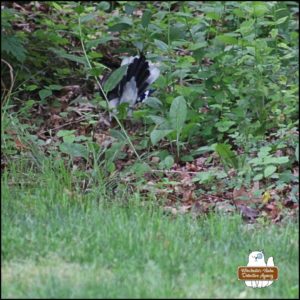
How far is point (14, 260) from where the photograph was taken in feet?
16.8

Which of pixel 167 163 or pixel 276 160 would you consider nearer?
pixel 276 160

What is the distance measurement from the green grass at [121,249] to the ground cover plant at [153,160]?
0.01 metres

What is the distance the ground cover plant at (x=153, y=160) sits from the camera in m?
5.07

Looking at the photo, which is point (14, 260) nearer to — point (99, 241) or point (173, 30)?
point (99, 241)

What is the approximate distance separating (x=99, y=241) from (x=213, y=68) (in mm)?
3612

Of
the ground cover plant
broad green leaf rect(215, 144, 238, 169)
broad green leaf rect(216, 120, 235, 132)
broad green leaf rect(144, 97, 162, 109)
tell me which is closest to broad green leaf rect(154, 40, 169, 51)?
the ground cover plant

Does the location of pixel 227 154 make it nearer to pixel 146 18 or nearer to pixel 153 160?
pixel 153 160

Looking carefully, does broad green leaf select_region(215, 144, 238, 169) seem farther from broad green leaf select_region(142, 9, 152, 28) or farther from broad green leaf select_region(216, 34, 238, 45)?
broad green leaf select_region(142, 9, 152, 28)

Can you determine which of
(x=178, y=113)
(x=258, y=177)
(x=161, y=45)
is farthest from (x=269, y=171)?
(x=161, y=45)

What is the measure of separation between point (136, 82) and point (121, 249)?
4.09 metres

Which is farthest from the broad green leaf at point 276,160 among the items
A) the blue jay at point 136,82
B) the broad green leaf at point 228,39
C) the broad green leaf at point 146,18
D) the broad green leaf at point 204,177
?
the broad green leaf at point 146,18

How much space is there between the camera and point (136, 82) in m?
9.16

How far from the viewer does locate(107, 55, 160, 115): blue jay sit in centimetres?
908

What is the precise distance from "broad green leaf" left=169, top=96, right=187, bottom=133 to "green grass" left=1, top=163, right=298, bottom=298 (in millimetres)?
1603
